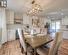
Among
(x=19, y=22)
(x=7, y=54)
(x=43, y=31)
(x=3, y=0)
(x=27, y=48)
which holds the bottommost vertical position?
(x=7, y=54)

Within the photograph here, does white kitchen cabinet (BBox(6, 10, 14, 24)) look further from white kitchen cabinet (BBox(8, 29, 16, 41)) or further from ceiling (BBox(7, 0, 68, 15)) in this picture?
ceiling (BBox(7, 0, 68, 15))

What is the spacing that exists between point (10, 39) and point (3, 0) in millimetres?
3911

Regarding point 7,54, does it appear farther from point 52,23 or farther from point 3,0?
point 52,23

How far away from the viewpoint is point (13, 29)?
7.38 meters

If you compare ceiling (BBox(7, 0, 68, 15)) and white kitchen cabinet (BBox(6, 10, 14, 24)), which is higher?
ceiling (BBox(7, 0, 68, 15))

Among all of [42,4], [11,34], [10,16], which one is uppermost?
[42,4]

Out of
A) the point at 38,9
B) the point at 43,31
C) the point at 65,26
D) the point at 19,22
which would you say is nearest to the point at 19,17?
the point at 19,22

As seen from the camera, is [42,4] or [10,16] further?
[10,16]

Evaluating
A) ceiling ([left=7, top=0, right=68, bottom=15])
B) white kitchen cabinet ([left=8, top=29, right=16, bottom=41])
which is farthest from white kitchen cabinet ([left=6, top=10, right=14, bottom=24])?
ceiling ([left=7, top=0, right=68, bottom=15])

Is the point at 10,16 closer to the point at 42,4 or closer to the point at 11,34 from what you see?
the point at 11,34

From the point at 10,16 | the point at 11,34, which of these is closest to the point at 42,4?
the point at 10,16

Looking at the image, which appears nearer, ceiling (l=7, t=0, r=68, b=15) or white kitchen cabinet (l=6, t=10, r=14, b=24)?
ceiling (l=7, t=0, r=68, b=15)

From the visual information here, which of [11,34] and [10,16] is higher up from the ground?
[10,16]

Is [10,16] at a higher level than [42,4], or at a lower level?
lower
